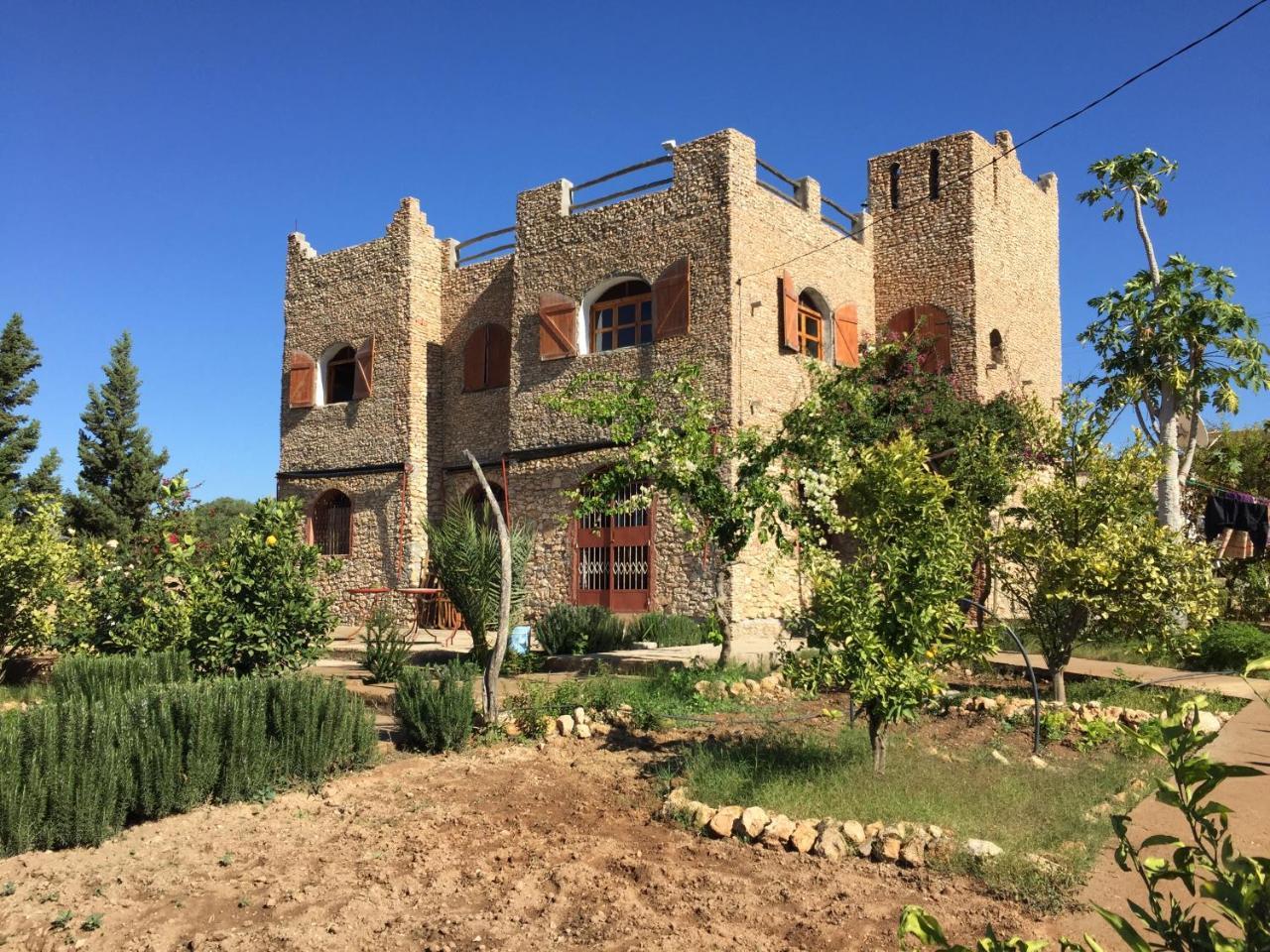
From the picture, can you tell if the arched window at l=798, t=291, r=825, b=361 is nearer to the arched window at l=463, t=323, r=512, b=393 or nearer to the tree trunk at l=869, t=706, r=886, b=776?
the arched window at l=463, t=323, r=512, b=393

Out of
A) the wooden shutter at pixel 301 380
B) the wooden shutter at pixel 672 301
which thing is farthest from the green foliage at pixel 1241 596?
the wooden shutter at pixel 301 380

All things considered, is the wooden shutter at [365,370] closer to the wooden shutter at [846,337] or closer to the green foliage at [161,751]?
the wooden shutter at [846,337]

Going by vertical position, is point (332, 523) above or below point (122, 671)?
above

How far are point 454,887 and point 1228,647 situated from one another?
9988mm

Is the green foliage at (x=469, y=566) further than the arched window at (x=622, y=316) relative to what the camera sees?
No

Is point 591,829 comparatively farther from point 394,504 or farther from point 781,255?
point 394,504

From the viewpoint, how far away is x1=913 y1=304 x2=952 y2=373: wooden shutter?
16984 mm

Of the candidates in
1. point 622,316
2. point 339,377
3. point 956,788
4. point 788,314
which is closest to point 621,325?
point 622,316

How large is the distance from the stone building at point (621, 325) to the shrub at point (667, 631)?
29.8 inches

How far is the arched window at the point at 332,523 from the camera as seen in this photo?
1931 centimetres

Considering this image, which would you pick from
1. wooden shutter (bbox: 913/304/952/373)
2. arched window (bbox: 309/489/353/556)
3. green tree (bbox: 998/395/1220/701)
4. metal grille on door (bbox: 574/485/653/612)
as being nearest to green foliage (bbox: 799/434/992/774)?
green tree (bbox: 998/395/1220/701)

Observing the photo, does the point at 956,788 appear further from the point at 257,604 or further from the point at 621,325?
the point at 621,325

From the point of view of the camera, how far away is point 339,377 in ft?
67.1

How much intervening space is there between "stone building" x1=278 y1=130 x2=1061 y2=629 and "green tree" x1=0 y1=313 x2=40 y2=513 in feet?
23.5
